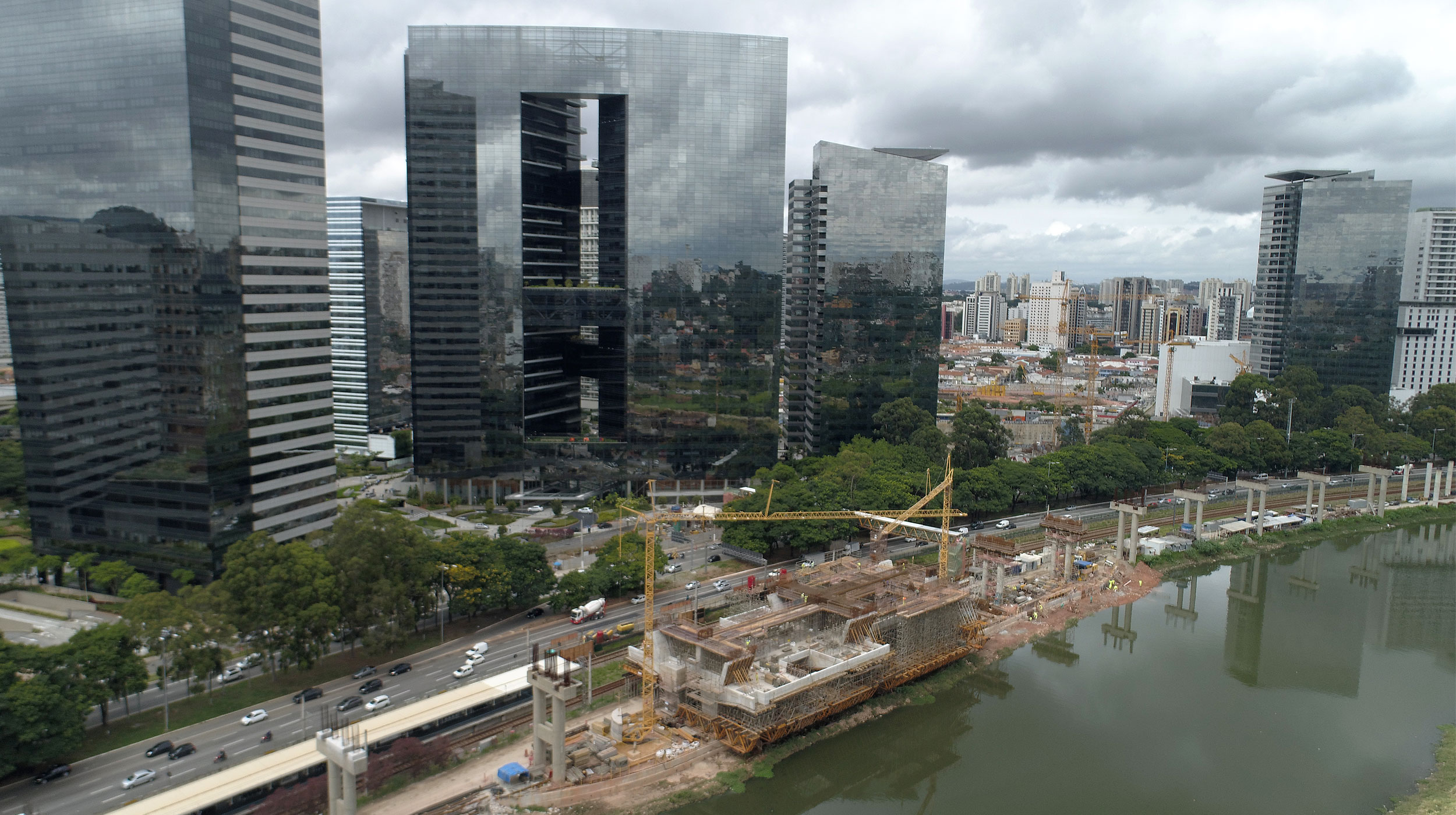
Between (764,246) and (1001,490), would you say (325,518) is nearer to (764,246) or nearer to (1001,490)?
(764,246)

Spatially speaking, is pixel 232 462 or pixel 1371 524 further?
pixel 1371 524

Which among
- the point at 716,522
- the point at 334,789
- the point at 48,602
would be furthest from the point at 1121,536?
the point at 48,602

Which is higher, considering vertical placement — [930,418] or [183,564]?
[930,418]

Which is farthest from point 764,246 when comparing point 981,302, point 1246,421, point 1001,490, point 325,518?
point 981,302

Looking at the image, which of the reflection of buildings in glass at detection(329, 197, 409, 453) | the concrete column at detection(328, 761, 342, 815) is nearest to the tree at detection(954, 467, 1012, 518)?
the concrete column at detection(328, 761, 342, 815)

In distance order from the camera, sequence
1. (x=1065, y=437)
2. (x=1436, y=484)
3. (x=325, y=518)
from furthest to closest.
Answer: (x=1065, y=437), (x=1436, y=484), (x=325, y=518)

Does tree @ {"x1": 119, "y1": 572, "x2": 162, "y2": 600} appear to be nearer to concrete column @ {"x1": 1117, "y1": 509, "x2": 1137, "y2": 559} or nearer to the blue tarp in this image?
the blue tarp
